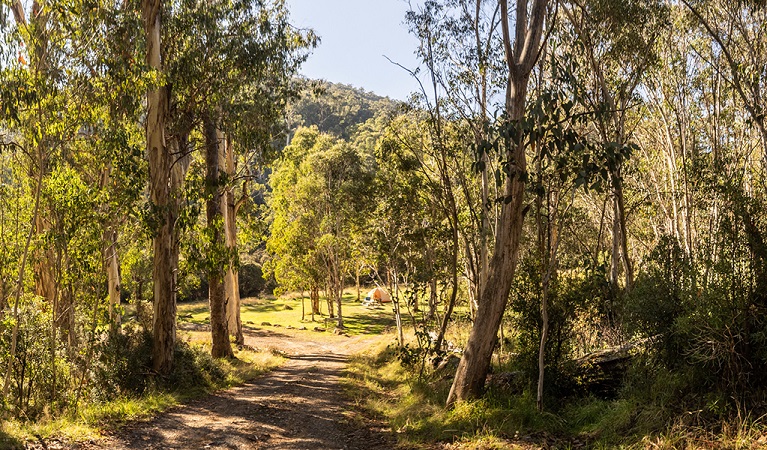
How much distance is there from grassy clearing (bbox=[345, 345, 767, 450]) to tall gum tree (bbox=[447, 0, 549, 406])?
1.64 ft

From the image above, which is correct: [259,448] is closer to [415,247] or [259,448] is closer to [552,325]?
[552,325]

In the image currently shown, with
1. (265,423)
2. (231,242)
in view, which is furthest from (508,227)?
(231,242)

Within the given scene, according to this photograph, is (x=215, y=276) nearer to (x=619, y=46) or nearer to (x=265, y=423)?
(x=265, y=423)

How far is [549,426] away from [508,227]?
111 inches

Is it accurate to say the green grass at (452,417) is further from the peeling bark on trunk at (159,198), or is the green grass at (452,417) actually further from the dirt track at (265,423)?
the peeling bark on trunk at (159,198)

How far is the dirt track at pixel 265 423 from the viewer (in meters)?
7.73

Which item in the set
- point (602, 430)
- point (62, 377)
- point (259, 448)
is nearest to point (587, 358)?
point (602, 430)

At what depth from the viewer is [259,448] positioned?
7594 mm

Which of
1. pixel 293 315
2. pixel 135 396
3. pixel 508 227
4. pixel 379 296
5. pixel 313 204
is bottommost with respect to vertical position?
pixel 293 315

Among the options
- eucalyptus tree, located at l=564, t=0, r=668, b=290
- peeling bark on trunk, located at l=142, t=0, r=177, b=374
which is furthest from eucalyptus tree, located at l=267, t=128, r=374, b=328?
peeling bark on trunk, located at l=142, t=0, r=177, b=374

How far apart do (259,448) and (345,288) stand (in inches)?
2037

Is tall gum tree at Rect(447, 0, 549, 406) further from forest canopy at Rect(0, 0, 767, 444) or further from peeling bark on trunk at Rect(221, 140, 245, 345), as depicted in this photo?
peeling bark on trunk at Rect(221, 140, 245, 345)

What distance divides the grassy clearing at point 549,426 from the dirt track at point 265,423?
0.72 m

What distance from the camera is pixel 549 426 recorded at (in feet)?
25.0
